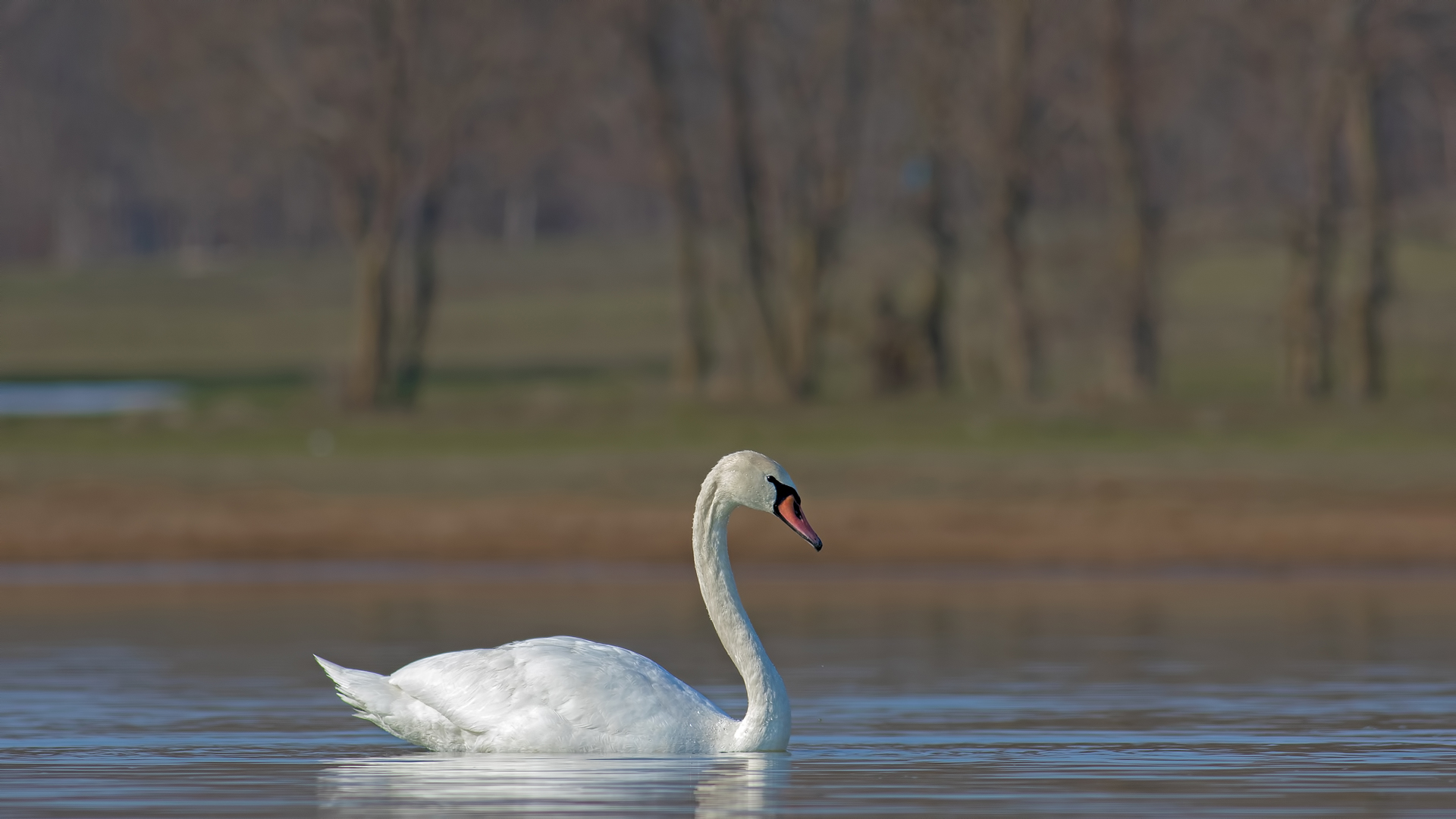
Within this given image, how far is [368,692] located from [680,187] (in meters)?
25.5

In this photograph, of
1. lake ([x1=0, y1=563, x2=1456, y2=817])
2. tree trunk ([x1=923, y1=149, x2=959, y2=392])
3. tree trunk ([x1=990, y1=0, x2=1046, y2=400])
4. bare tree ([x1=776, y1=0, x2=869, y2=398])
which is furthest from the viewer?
tree trunk ([x1=923, y1=149, x2=959, y2=392])

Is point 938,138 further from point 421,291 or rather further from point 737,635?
point 737,635

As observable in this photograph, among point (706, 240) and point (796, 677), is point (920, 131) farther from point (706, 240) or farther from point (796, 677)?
point (796, 677)

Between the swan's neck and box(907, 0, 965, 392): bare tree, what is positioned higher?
box(907, 0, 965, 392): bare tree

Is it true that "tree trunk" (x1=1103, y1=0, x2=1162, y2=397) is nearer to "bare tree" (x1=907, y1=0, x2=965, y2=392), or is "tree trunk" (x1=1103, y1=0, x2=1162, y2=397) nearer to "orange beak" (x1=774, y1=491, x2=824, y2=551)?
"bare tree" (x1=907, y1=0, x2=965, y2=392)

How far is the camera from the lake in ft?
32.4

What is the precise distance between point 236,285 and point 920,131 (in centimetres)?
3979

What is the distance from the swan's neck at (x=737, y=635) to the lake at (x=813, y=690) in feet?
0.42

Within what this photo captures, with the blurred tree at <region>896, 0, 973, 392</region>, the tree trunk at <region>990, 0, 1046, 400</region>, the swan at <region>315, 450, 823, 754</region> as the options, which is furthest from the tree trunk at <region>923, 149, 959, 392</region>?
the swan at <region>315, 450, 823, 754</region>

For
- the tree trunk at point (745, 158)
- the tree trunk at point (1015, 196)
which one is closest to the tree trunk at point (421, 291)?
the tree trunk at point (745, 158)

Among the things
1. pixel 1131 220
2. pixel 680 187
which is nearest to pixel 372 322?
pixel 680 187

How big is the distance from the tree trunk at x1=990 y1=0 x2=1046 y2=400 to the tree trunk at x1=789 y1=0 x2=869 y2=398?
95.1 inches

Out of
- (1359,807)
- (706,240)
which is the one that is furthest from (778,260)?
(1359,807)

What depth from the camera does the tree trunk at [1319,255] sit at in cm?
3662
